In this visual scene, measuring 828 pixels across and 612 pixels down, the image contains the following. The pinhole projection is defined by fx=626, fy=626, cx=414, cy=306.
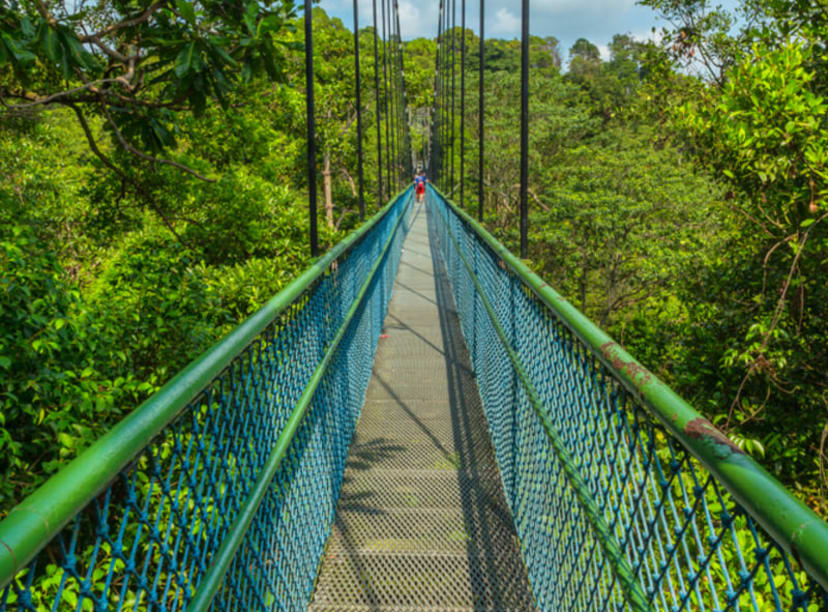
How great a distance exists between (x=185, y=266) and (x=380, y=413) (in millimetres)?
2838

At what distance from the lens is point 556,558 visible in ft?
6.27

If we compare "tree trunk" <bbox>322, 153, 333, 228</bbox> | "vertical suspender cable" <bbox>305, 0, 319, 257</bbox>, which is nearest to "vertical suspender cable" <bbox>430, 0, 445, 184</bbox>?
"tree trunk" <bbox>322, 153, 333, 228</bbox>

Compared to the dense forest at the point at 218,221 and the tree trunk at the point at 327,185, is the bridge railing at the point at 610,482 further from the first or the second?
the tree trunk at the point at 327,185

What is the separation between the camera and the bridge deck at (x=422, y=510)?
2.30 metres

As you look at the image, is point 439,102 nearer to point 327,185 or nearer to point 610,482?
point 327,185

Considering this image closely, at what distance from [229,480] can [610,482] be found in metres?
0.89

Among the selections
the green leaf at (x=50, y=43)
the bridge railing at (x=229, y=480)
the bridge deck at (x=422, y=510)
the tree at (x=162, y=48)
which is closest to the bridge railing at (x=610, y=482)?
the bridge deck at (x=422, y=510)

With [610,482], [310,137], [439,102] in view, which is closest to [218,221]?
[310,137]

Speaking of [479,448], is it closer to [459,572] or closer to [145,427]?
[459,572]

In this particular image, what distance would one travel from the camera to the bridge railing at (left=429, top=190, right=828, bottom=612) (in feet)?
2.54

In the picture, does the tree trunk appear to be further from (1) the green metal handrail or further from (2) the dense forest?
(1) the green metal handrail

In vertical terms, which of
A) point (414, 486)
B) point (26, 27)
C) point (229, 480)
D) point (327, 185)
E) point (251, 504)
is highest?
point (26, 27)

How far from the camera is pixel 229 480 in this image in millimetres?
1443

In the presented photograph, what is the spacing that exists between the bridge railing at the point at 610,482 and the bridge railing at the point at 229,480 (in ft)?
2.62
